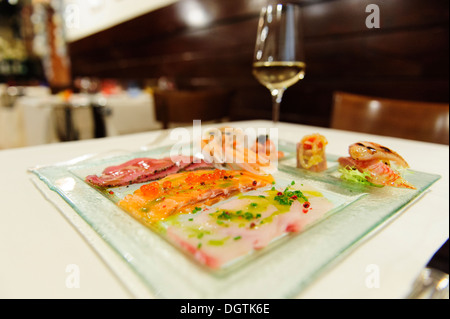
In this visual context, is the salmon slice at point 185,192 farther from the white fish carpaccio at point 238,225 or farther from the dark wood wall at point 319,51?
the dark wood wall at point 319,51

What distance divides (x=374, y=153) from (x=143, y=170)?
0.54 meters

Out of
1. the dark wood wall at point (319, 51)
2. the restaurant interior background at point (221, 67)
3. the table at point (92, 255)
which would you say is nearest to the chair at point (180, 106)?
the restaurant interior background at point (221, 67)

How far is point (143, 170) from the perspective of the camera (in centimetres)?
73

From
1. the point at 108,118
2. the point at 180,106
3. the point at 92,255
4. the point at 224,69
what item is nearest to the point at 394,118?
A: the point at 180,106

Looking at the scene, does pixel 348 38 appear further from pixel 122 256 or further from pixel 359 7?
pixel 122 256

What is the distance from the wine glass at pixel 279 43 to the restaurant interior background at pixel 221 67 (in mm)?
945

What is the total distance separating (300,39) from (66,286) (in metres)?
1.07

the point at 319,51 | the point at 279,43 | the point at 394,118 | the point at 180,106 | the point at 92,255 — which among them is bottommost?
the point at 92,255

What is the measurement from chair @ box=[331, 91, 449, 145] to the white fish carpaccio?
4.09 ft

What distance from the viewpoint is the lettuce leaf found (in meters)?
0.70

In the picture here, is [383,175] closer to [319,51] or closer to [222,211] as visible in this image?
[222,211]

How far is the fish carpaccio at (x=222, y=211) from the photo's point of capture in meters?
0.44

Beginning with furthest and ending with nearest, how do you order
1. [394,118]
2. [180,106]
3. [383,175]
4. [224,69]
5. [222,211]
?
1. [224,69]
2. [180,106]
3. [394,118]
4. [383,175]
5. [222,211]

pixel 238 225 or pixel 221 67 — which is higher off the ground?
pixel 221 67
